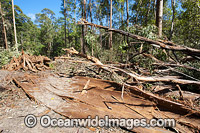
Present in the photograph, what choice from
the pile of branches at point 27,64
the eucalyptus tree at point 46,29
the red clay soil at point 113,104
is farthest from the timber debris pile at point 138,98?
the eucalyptus tree at point 46,29

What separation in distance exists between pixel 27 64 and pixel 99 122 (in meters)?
6.17

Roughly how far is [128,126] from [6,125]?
223cm

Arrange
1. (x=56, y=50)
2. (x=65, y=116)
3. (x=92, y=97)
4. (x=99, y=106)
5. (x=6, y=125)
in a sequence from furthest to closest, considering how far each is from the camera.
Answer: (x=56, y=50)
(x=92, y=97)
(x=99, y=106)
(x=65, y=116)
(x=6, y=125)

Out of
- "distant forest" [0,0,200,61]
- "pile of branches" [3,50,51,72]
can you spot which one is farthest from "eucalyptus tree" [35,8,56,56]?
"pile of branches" [3,50,51,72]

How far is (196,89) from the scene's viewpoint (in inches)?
101

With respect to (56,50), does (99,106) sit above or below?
below

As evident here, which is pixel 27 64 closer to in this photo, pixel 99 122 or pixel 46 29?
pixel 99 122

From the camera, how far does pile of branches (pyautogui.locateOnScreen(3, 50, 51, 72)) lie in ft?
19.7

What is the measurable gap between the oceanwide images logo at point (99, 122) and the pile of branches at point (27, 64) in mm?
4534

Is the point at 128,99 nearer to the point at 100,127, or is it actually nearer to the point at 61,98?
the point at 100,127

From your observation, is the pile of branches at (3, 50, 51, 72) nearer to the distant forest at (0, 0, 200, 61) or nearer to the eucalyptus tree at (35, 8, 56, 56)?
the distant forest at (0, 0, 200, 61)

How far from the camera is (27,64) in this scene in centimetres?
636

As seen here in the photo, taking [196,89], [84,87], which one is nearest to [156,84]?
[196,89]

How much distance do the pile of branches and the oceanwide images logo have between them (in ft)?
14.9
